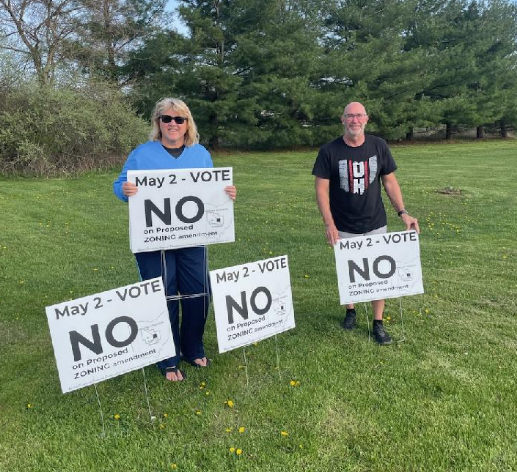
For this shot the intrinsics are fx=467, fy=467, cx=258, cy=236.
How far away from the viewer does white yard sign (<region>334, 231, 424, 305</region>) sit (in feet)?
12.6

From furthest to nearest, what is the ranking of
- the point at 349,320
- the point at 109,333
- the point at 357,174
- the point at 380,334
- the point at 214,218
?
the point at 349,320 → the point at 380,334 → the point at 357,174 → the point at 214,218 → the point at 109,333

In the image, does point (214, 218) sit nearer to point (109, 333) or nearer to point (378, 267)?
point (109, 333)

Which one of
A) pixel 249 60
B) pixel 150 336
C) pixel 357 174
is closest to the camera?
pixel 150 336

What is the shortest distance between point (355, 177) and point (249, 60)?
21.9 m

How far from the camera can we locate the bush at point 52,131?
15398 mm

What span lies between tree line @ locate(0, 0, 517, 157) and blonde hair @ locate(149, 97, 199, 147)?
16492mm

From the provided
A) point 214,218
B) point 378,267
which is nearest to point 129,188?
point 214,218

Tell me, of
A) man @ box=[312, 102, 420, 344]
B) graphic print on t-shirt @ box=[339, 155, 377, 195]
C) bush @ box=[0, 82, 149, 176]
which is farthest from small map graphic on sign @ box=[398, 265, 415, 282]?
bush @ box=[0, 82, 149, 176]

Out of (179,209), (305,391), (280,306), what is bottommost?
(305,391)

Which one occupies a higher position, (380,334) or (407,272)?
(407,272)

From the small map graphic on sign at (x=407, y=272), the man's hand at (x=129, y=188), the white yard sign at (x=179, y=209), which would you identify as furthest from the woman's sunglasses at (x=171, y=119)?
the small map graphic on sign at (x=407, y=272)

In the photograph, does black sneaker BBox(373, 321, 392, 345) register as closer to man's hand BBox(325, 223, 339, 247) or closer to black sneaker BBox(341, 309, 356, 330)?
black sneaker BBox(341, 309, 356, 330)

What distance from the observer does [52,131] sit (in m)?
16.0

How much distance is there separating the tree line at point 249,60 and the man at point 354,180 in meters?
16.7
